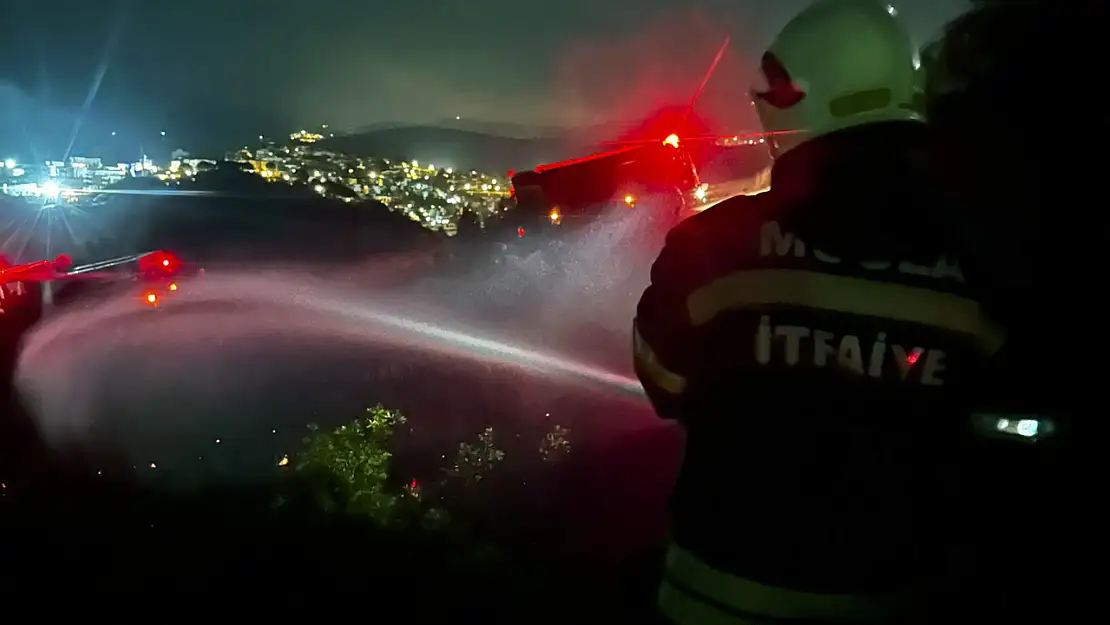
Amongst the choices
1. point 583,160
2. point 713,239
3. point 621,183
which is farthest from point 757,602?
point 621,183

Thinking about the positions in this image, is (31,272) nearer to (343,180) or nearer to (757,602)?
(343,180)

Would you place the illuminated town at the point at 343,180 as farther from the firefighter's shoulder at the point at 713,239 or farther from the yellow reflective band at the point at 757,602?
the yellow reflective band at the point at 757,602

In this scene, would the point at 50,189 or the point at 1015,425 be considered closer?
the point at 1015,425

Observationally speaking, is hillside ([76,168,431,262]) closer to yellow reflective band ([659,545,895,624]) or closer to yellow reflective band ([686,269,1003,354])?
yellow reflective band ([659,545,895,624])

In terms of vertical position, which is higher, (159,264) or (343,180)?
(343,180)

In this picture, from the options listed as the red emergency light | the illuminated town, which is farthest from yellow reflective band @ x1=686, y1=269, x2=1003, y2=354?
the red emergency light

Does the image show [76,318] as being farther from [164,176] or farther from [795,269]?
[795,269]
